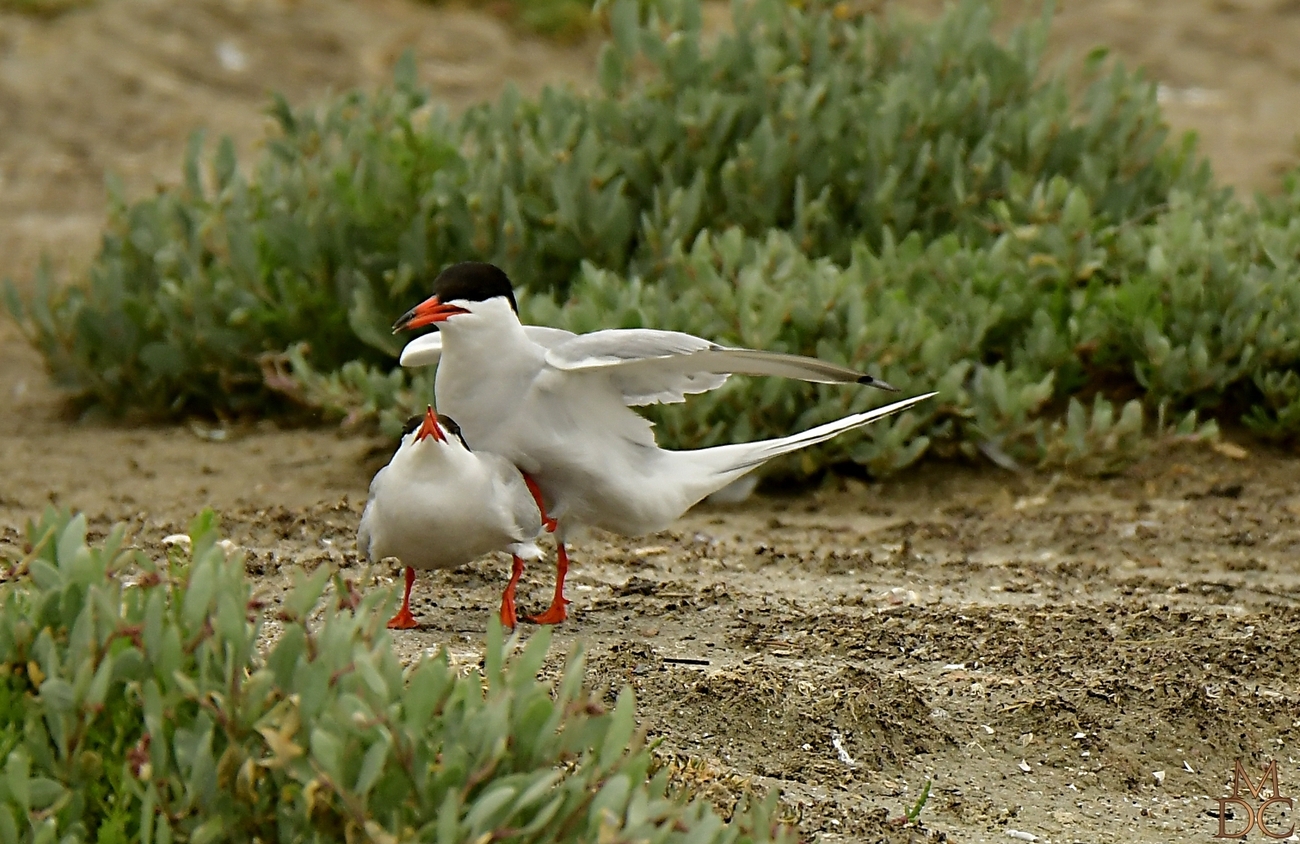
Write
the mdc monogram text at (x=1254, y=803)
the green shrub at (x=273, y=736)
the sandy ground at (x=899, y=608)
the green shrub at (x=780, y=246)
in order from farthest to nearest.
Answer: the green shrub at (x=780, y=246), the sandy ground at (x=899, y=608), the mdc monogram text at (x=1254, y=803), the green shrub at (x=273, y=736)

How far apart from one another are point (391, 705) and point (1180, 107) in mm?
9229

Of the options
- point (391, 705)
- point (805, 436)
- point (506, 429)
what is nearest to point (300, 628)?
point (391, 705)

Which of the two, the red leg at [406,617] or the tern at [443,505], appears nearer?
the tern at [443,505]

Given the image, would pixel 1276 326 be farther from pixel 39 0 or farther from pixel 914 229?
pixel 39 0

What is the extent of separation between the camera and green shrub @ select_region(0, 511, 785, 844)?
264 centimetres

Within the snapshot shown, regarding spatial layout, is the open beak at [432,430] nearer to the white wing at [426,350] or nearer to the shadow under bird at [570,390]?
the shadow under bird at [570,390]

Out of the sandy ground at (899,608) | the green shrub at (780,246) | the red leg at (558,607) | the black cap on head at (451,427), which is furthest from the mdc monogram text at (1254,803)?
the green shrub at (780,246)

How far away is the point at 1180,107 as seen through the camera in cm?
1086

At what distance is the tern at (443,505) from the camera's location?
13.1ft

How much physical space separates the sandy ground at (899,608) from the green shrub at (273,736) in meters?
0.76

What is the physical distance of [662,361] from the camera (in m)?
4.20

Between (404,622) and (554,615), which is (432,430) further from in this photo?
(554,615)

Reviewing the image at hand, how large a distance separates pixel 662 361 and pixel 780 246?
2077 mm

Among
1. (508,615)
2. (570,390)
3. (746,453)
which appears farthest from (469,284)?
(746,453)
